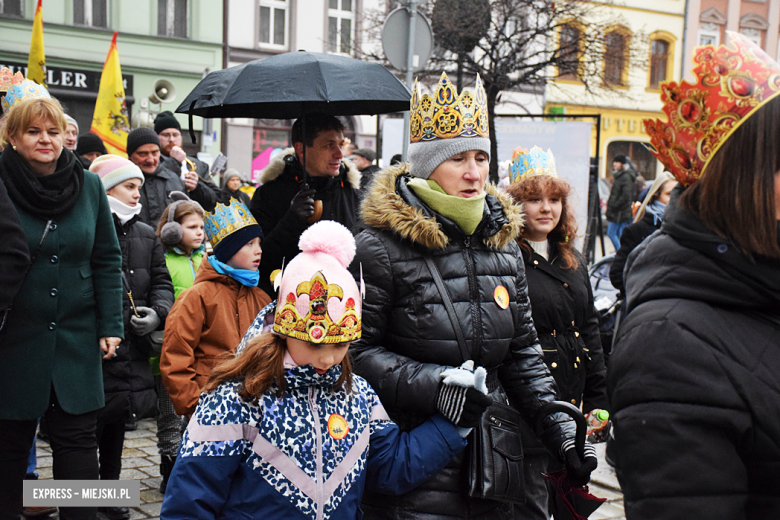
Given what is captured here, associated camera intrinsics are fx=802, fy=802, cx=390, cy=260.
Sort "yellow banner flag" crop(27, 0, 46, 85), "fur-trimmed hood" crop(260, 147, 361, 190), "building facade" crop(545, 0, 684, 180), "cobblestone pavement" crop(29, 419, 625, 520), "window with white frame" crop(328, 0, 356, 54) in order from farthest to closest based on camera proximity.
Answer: "building facade" crop(545, 0, 684, 180) → "window with white frame" crop(328, 0, 356, 54) → "yellow banner flag" crop(27, 0, 46, 85) → "cobblestone pavement" crop(29, 419, 625, 520) → "fur-trimmed hood" crop(260, 147, 361, 190)

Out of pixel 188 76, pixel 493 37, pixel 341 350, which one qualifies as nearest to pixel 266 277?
pixel 341 350

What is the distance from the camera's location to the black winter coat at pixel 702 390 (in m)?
1.55

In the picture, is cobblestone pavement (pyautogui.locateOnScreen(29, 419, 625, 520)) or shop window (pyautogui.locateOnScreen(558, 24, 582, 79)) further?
shop window (pyautogui.locateOnScreen(558, 24, 582, 79))

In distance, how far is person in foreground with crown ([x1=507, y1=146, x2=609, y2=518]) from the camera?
4039 mm

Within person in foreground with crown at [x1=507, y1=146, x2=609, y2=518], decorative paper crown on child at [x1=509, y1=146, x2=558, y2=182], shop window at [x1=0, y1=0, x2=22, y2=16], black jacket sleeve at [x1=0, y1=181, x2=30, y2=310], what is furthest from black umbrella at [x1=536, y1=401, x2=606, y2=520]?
shop window at [x1=0, y1=0, x2=22, y2=16]

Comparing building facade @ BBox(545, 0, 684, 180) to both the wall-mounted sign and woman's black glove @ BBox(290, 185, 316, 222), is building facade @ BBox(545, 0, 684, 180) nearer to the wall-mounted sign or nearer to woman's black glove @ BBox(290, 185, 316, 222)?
the wall-mounted sign

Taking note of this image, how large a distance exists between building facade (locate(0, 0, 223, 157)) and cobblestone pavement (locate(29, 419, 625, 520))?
17.0m

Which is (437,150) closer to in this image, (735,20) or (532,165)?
(532,165)

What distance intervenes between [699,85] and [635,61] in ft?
73.0

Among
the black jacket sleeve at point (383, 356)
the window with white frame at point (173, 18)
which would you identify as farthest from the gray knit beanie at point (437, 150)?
the window with white frame at point (173, 18)

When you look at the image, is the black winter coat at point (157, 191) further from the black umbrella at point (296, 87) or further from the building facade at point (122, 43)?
the building facade at point (122, 43)

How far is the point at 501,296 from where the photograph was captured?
300 cm

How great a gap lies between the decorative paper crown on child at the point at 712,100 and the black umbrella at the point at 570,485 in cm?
126

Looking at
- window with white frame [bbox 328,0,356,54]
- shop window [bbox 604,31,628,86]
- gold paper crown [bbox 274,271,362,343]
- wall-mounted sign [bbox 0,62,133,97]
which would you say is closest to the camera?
gold paper crown [bbox 274,271,362,343]
